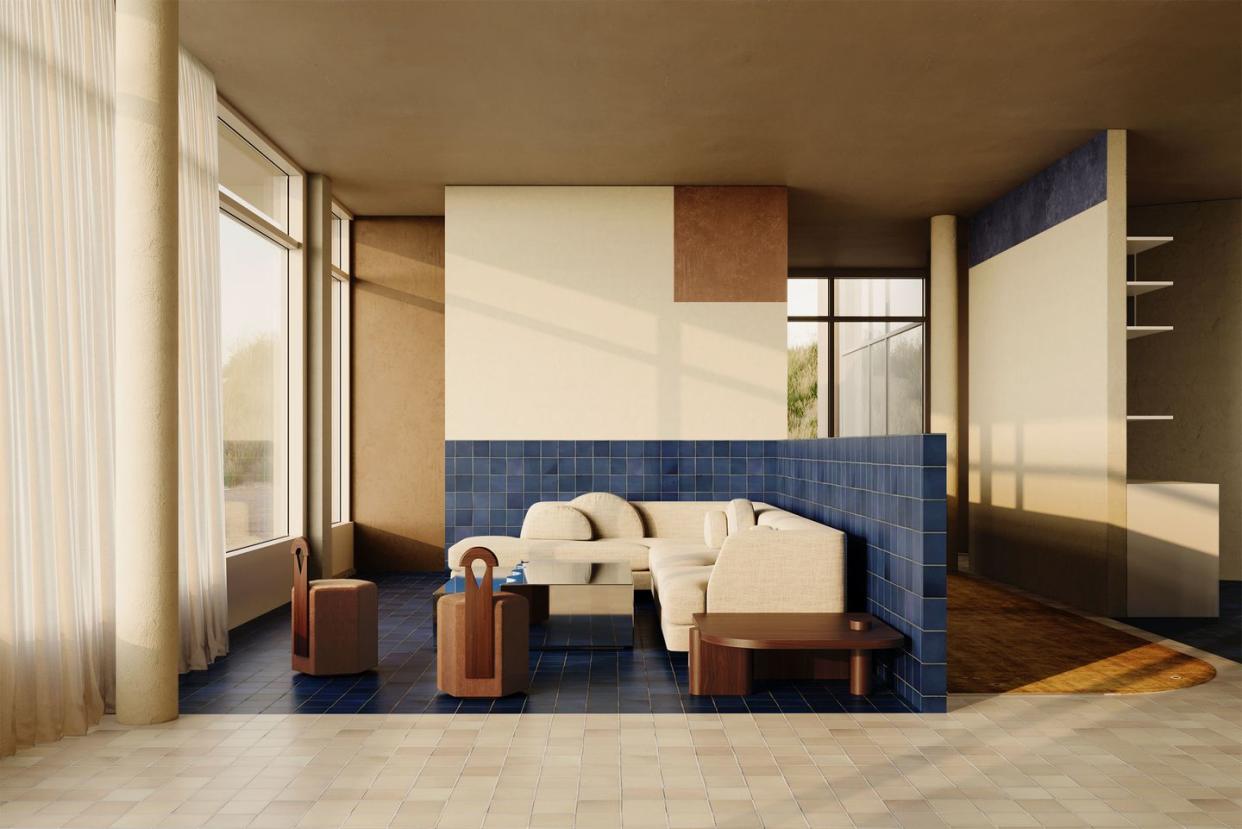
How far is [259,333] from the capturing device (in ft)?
24.6

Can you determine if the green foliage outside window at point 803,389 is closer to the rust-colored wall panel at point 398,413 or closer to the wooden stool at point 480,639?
the rust-colored wall panel at point 398,413

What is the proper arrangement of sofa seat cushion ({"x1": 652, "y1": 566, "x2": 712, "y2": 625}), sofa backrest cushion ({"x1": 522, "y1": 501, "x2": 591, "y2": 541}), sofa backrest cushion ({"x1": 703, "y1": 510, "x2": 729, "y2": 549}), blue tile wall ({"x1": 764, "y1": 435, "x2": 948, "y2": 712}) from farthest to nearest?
1. sofa backrest cushion ({"x1": 522, "y1": 501, "x2": 591, "y2": 541})
2. sofa backrest cushion ({"x1": 703, "y1": 510, "x2": 729, "y2": 549})
3. sofa seat cushion ({"x1": 652, "y1": 566, "x2": 712, "y2": 625})
4. blue tile wall ({"x1": 764, "y1": 435, "x2": 948, "y2": 712})

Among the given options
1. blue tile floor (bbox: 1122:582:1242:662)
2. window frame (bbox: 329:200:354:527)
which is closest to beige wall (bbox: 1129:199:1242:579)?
blue tile floor (bbox: 1122:582:1242:662)

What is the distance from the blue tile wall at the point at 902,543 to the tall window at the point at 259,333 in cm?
437

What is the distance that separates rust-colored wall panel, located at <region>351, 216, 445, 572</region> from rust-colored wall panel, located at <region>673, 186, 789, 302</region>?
2.74m

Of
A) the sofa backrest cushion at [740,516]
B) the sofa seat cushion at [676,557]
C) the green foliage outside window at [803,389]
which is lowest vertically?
the sofa seat cushion at [676,557]

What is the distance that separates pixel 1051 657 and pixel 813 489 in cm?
191

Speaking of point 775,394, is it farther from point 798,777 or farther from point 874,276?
point 798,777

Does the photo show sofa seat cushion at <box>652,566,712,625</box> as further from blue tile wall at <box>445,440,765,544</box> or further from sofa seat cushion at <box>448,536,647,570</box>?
blue tile wall at <box>445,440,765,544</box>

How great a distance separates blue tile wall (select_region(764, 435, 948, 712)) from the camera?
4461mm

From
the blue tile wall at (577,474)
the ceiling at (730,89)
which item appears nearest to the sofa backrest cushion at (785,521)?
the blue tile wall at (577,474)

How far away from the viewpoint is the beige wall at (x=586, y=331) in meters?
8.61

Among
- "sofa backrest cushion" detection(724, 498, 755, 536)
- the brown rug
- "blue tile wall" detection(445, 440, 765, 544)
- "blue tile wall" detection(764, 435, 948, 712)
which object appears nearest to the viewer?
"blue tile wall" detection(764, 435, 948, 712)

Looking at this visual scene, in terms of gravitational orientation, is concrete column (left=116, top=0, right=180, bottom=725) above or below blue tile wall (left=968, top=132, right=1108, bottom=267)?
below
